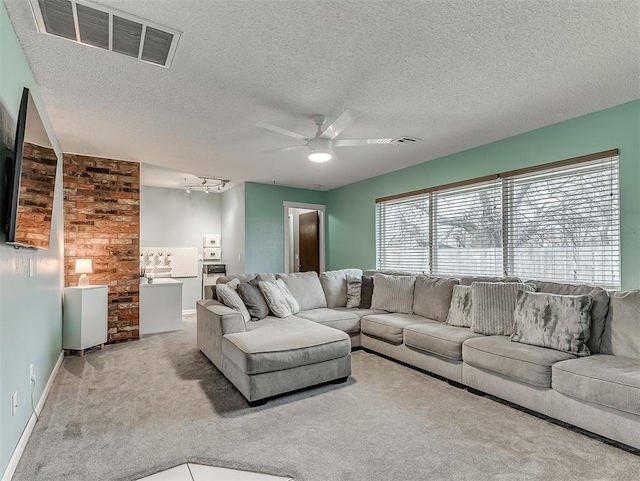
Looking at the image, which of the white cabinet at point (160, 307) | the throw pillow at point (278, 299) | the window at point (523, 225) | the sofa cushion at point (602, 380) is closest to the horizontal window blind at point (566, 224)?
the window at point (523, 225)

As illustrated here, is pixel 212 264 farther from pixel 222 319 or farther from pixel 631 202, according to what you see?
pixel 631 202

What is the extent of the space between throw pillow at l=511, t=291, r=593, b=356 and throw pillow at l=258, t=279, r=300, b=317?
89.1 inches

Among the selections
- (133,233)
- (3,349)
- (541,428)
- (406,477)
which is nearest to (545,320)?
(541,428)

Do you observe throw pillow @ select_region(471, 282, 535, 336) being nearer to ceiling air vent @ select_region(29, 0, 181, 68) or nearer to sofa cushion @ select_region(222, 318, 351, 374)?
sofa cushion @ select_region(222, 318, 351, 374)

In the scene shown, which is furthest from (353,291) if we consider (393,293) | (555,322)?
(555,322)

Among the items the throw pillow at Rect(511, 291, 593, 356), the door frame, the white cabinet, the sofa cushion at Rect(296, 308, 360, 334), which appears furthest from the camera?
the door frame

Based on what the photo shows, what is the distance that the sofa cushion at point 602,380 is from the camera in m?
2.08

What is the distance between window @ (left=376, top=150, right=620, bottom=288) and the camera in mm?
3199

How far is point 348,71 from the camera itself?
2.46 m

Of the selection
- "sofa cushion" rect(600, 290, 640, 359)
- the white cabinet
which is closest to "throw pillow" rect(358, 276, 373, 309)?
"sofa cushion" rect(600, 290, 640, 359)

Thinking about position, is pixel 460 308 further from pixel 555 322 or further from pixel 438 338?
pixel 555 322

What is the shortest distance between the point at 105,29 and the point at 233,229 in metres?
4.87

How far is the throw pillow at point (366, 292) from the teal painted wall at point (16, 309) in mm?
3381

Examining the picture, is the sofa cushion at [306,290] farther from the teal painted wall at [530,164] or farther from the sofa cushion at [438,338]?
the teal painted wall at [530,164]
